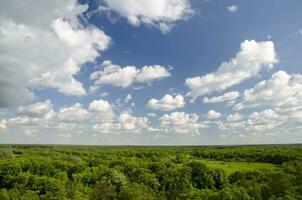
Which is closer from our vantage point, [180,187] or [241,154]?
[180,187]

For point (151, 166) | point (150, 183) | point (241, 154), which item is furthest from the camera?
point (241, 154)

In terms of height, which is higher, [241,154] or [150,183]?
[241,154]

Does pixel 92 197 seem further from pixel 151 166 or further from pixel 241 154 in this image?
pixel 241 154

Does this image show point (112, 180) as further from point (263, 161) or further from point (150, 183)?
point (263, 161)

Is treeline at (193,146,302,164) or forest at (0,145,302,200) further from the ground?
treeline at (193,146,302,164)

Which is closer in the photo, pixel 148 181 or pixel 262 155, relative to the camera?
pixel 148 181

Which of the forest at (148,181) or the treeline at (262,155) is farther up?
the treeline at (262,155)

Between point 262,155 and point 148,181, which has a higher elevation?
point 262,155

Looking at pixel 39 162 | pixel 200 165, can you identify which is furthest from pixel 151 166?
pixel 39 162

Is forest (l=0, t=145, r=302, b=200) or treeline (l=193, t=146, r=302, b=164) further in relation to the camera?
treeline (l=193, t=146, r=302, b=164)

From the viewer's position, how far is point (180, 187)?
96688 mm

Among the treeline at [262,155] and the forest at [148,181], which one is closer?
the forest at [148,181]

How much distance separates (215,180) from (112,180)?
3039 centimetres

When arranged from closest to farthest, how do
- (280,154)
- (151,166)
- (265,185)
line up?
(265,185)
(151,166)
(280,154)
